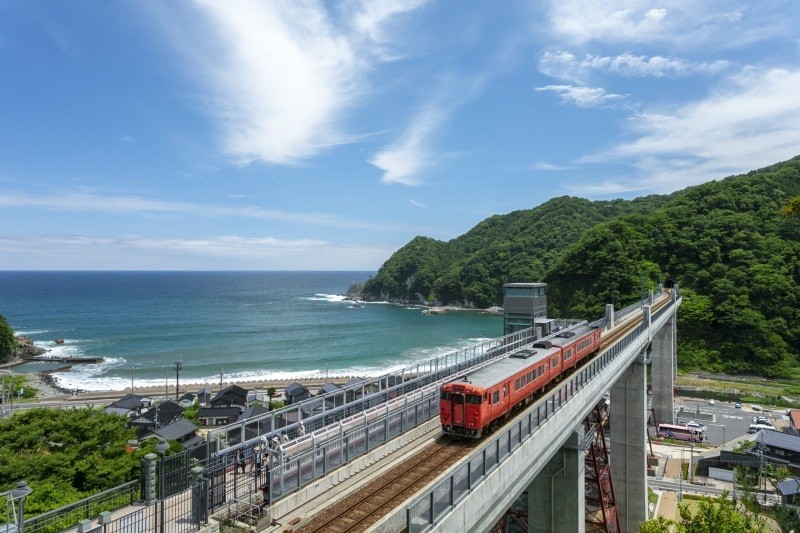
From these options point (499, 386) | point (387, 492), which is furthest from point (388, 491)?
point (499, 386)

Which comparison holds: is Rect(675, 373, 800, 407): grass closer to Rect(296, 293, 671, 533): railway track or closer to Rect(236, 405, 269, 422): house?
Rect(236, 405, 269, 422): house

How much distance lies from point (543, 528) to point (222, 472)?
44.6 ft

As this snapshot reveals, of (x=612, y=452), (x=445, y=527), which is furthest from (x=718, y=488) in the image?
(x=445, y=527)

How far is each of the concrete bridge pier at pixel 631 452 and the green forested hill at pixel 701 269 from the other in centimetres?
2767

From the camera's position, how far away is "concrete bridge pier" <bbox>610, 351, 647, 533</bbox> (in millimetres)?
27922

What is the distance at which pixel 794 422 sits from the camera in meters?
41.3

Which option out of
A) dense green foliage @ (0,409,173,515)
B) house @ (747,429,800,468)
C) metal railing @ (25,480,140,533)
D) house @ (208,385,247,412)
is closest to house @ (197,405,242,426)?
house @ (208,385,247,412)

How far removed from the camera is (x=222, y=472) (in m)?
9.59

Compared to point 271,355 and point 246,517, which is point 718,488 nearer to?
→ point 246,517

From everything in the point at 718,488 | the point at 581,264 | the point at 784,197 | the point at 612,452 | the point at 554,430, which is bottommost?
the point at 718,488

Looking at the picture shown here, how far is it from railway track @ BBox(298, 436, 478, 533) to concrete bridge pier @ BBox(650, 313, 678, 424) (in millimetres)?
41927

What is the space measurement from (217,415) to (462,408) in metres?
36.5

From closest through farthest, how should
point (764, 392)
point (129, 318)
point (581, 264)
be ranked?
point (764, 392)
point (581, 264)
point (129, 318)

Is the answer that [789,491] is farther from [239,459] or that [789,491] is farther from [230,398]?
[230,398]
